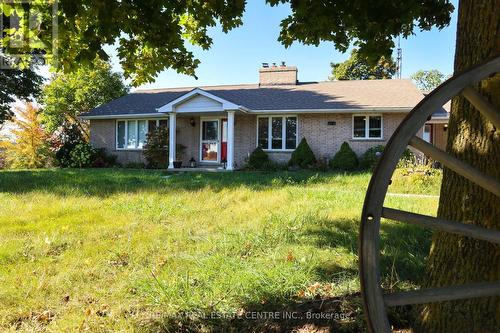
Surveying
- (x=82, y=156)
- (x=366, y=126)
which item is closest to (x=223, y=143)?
(x=366, y=126)

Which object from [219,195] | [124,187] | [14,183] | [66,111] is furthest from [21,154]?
[219,195]

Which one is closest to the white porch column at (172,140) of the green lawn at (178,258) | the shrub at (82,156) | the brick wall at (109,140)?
the brick wall at (109,140)

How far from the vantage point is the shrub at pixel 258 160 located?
1709 centimetres

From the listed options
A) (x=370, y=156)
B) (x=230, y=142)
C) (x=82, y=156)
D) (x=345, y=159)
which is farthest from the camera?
(x=82, y=156)

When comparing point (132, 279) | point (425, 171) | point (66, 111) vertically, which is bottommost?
point (132, 279)

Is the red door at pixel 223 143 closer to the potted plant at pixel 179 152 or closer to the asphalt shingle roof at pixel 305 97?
the asphalt shingle roof at pixel 305 97

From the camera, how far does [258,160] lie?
17.2 metres

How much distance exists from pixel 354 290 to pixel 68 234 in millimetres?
4061

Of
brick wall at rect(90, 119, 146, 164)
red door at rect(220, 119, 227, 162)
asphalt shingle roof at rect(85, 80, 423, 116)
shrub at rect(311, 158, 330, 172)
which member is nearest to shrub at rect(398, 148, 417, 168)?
asphalt shingle roof at rect(85, 80, 423, 116)

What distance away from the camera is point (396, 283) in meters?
3.10

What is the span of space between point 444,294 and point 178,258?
312 centimetres

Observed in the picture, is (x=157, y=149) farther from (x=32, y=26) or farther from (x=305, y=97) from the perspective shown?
(x=32, y=26)

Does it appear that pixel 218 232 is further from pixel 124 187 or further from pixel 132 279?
pixel 124 187

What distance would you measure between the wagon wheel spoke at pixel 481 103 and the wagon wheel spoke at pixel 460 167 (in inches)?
7.7
